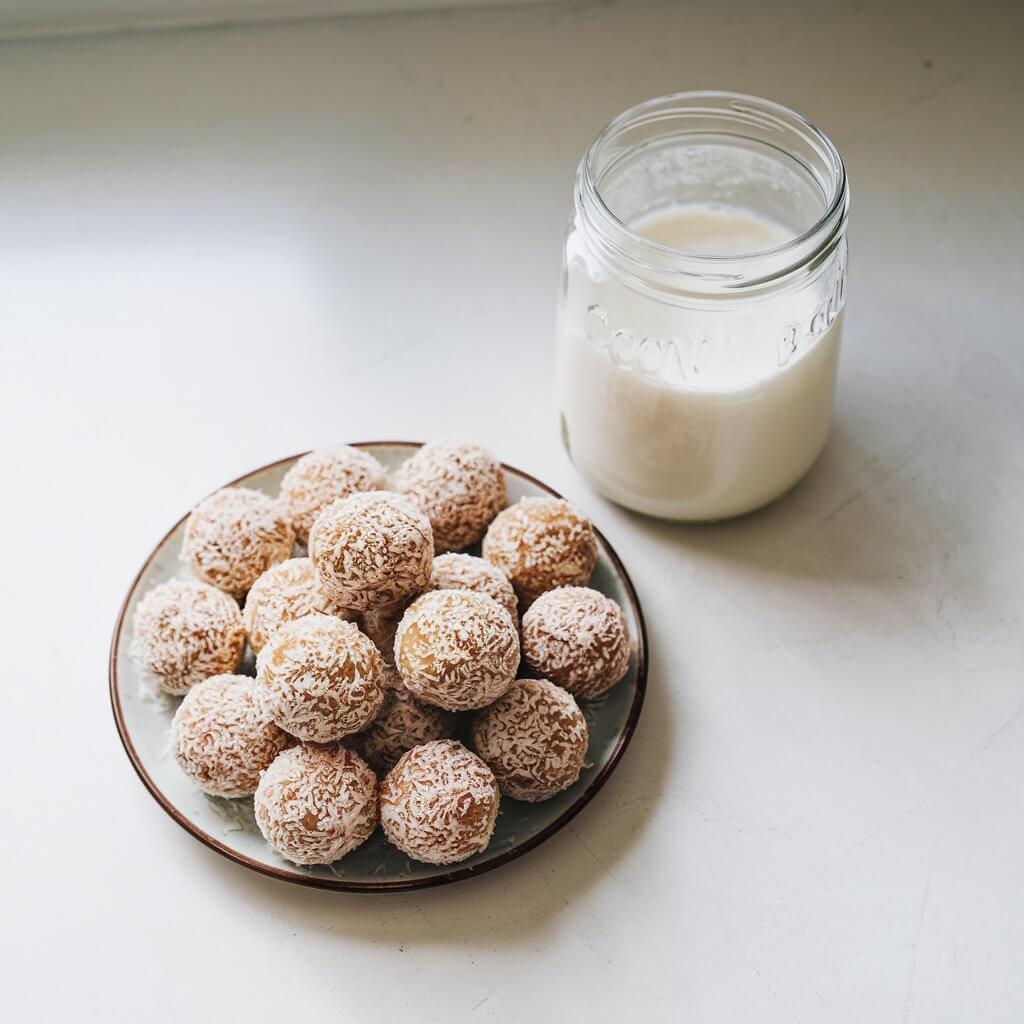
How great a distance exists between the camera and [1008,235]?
A: 1.17 meters

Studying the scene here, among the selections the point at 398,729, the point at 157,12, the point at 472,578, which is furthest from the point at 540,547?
the point at 157,12

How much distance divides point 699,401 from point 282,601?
321mm

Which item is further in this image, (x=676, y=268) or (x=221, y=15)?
(x=221, y=15)

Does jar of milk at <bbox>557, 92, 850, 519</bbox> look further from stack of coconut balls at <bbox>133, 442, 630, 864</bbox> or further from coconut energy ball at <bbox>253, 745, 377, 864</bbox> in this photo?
coconut energy ball at <bbox>253, 745, 377, 864</bbox>

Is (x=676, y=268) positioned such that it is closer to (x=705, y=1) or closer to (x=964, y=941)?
(x=964, y=941)

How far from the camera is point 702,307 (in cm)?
84

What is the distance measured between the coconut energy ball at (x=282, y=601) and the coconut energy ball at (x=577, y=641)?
0.13 meters

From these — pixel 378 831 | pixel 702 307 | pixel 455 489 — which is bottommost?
pixel 378 831

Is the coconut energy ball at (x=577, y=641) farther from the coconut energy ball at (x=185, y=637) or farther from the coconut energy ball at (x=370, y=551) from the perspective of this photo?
the coconut energy ball at (x=185, y=637)

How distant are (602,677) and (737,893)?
168 millimetres

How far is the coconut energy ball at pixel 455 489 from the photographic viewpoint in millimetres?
874

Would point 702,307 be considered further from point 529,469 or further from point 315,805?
point 315,805

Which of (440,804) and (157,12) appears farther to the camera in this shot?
(157,12)

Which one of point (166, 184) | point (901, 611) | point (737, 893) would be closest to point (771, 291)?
point (901, 611)
